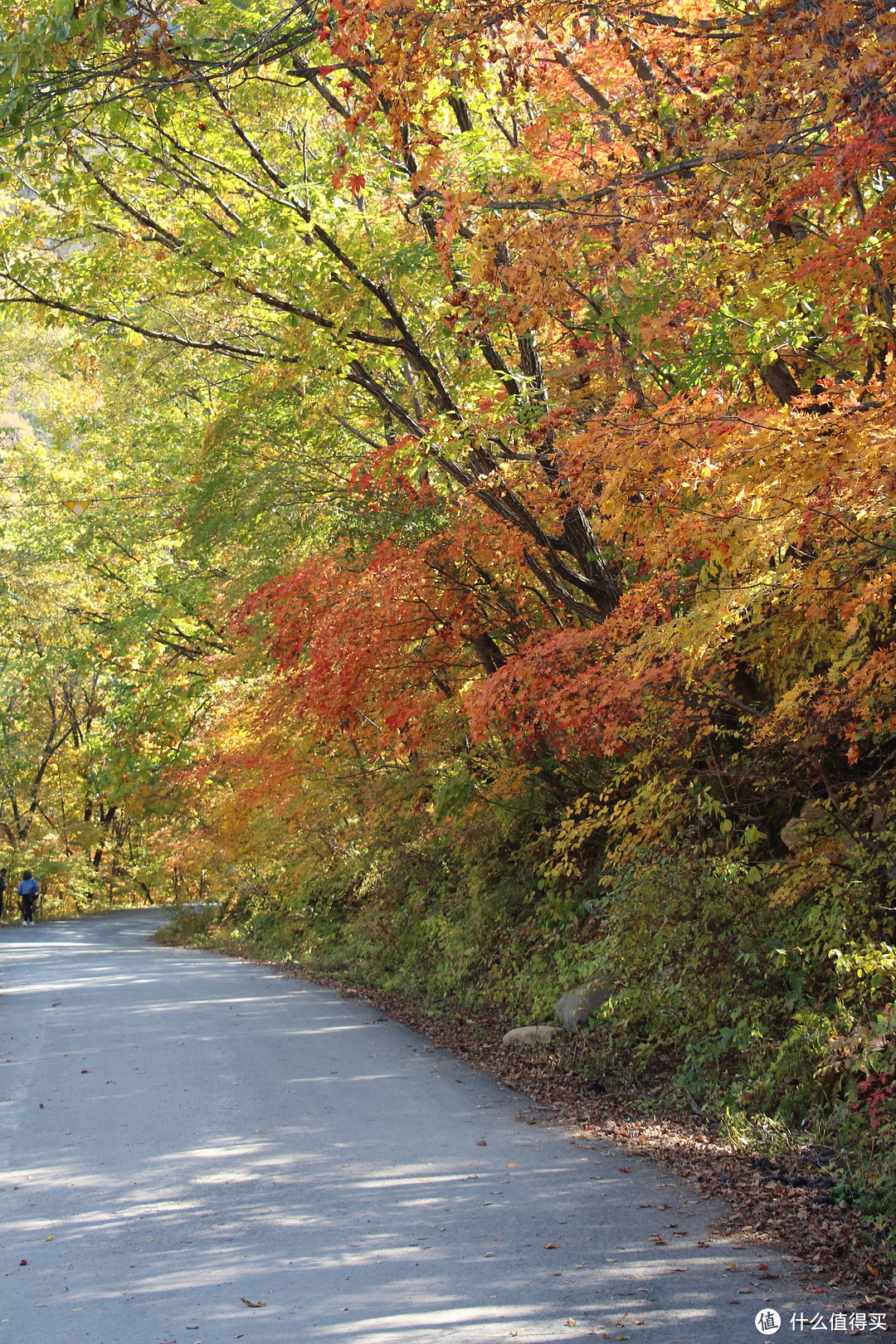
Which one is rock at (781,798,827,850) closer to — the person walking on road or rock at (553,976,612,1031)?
rock at (553,976,612,1031)

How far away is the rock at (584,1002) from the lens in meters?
8.83

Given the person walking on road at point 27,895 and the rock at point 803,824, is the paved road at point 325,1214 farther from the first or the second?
the person walking on road at point 27,895

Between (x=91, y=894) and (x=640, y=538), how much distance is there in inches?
1585

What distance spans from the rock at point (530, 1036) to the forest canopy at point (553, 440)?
48 centimetres

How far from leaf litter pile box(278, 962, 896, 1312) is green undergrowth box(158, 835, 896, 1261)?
0.13 m

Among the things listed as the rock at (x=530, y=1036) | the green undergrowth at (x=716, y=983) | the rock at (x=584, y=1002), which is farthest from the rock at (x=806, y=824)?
the rock at (x=530, y=1036)

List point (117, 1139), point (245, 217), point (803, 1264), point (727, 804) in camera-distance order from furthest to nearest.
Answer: point (245, 217)
point (727, 804)
point (117, 1139)
point (803, 1264)

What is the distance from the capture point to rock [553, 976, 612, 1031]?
29.0 ft

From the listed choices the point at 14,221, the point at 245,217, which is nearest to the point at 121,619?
the point at 14,221

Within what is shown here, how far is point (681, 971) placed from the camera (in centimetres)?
786

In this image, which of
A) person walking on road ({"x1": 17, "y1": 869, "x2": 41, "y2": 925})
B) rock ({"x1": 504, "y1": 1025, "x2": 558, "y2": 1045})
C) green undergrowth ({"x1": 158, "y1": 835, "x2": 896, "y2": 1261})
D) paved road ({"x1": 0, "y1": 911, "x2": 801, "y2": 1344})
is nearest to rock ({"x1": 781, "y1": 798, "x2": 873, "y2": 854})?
green undergrowth ({"x1": 158, "y1": 835, "x2": 896, "y2": 1261})

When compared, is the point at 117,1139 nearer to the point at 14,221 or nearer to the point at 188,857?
the point at 14,221

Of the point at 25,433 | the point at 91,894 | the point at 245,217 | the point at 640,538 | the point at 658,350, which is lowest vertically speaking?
the point at 91,894

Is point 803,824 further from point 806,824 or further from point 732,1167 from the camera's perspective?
point 732,1167
